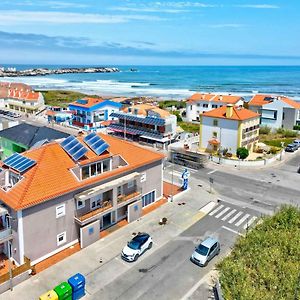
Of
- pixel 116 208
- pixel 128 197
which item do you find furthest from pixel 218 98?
pixel 116 208

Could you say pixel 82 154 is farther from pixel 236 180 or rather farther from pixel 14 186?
pixel 236 180

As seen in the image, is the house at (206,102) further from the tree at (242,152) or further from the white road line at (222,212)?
the white road line at (222,212)

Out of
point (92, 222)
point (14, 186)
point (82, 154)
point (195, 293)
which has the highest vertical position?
point (82, 154)

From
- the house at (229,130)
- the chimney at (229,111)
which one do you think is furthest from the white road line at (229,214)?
the chimney at (229,111)

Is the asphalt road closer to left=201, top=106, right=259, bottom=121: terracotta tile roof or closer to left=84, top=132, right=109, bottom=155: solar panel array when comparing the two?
left=84, top=132, right=109, bottom=155: solar panel array

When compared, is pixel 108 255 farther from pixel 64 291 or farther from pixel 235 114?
pixel 235 114

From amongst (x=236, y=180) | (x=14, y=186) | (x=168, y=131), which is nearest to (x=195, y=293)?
(x=14, y=186)
